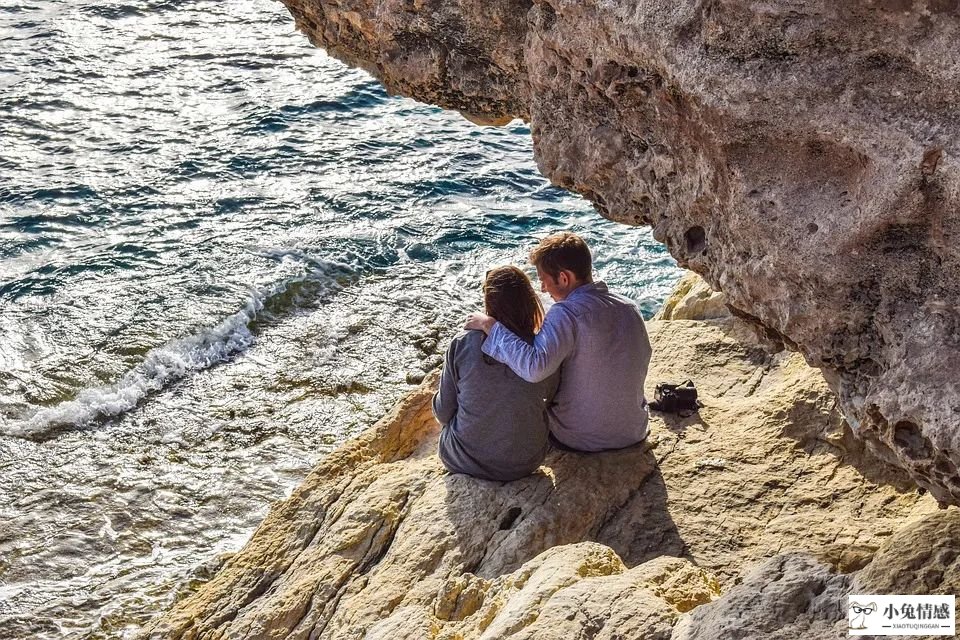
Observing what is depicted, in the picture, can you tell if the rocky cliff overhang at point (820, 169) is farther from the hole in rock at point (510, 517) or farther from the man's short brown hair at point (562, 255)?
the hole in rock at point (510, 517)

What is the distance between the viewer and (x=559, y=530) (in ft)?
17.8

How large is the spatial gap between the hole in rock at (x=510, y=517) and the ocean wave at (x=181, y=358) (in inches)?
217

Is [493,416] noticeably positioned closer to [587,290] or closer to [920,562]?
[587,290]

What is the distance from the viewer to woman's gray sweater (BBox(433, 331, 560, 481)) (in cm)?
574

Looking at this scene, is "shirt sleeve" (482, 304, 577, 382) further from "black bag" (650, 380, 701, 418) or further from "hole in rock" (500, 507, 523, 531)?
"black bag" (650, 380, 701, 418)

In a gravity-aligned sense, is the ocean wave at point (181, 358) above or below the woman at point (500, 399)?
below

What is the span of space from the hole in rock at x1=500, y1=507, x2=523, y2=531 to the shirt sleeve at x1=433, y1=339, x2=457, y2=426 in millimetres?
701

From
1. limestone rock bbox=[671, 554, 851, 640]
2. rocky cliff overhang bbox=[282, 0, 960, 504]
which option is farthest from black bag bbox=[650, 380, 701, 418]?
limestone rock bbox=[671, 554, 851, 640]

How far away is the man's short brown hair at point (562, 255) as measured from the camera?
18.2 feet

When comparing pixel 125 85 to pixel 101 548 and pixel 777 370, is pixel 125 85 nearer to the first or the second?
pixel 101 548

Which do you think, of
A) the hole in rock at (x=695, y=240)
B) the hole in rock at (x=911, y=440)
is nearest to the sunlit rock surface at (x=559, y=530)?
the hole in rock at (x=911, y=440)

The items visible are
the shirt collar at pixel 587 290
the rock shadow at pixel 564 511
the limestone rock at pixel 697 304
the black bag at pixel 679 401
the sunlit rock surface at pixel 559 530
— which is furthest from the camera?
the limestone rock at pixel 697 304

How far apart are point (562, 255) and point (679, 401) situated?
63.3 inches
